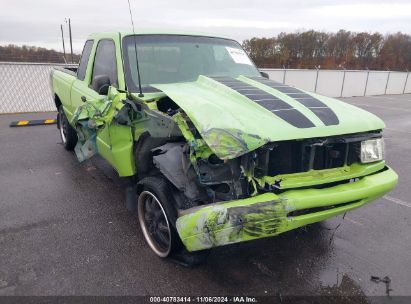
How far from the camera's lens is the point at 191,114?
254 cm

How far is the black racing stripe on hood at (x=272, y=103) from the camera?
103 inches

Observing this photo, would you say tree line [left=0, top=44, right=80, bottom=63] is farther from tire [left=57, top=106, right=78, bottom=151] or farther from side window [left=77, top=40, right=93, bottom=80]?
side window [left=77, top=40, right=93, bottom=80]

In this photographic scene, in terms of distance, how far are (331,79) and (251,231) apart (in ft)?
55.1

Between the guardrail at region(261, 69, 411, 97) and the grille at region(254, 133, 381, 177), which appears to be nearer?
the grille at region(254, 133, 381, 177)

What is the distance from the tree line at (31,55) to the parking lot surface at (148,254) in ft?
52.2

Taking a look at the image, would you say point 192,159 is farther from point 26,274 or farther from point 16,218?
point 16,218

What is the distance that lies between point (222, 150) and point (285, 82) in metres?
14.0

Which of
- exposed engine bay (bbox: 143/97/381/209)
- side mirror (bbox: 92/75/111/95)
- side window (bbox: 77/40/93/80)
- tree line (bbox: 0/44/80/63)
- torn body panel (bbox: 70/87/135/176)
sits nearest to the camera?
exposed engine bay (bbox: 143/97/381/209)

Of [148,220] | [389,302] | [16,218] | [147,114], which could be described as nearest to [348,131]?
[389,302]

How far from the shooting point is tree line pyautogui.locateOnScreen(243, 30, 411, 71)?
2921 centimetres

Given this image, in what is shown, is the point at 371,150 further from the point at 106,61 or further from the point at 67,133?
the point at 67,133

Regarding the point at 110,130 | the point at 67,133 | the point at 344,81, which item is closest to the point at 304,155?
the point at 110,130

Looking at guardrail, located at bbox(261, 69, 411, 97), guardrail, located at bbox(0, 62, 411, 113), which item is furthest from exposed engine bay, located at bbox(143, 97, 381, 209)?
guardrail, located at bbox(261, 69, 411, 97)

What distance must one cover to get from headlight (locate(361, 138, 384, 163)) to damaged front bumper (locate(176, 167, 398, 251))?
45 cm
